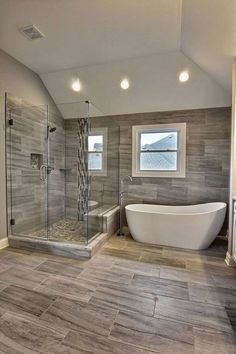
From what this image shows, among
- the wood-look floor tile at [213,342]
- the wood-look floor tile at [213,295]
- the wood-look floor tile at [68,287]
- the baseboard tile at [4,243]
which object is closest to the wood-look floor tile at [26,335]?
the wood-look floor tile at [68,287]

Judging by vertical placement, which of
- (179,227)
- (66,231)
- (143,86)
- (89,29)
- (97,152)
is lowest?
(66,231)

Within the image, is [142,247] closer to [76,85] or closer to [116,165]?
[116,165]

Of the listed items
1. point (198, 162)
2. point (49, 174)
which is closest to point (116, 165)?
point (49, 174)

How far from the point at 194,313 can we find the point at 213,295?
0.36 m

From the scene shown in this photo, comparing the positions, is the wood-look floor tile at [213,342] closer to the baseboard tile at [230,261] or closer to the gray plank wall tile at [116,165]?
the baseboard tile at [230,261]

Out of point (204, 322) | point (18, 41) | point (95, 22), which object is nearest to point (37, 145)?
point (18, 41)

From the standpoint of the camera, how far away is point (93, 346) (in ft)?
4.10

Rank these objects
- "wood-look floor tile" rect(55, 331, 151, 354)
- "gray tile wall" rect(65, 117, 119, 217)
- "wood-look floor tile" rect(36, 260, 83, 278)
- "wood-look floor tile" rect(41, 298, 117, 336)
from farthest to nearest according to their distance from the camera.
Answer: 1. "gray tile wall" rect(65, 117, 119, 217)
2. "wood-look floor tile" rect(36, 260, 83, 278)
3. "wood-look floor tile" rect(41, 298, 117, 336)
4. "wood-look floor tile" rect(55, 331, 151, 354)

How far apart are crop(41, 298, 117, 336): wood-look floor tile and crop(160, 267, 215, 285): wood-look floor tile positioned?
84cm

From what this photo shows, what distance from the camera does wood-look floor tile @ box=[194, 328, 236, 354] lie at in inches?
48.5

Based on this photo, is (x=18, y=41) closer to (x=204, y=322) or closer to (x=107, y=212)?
(x=107, y=212)

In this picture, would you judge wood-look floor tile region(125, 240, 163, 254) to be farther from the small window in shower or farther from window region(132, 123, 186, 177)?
the small window in shower

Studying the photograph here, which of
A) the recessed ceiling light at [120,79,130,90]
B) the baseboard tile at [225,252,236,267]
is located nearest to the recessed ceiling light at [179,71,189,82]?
the recessed ceiling light at [120,79,130,90]

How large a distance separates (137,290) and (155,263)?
632mm
